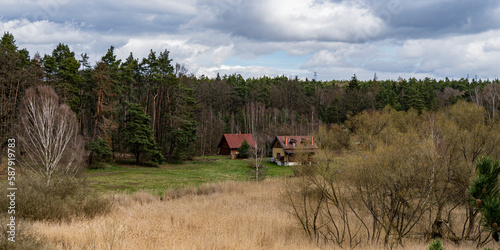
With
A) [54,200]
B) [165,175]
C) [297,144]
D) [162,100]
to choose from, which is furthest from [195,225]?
[162,100]

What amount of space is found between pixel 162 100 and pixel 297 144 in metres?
24.3

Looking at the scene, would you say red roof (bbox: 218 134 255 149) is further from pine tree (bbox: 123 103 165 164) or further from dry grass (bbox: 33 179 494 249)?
dry grass (bbox: 33 179 494 249)

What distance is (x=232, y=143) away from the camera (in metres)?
67.1

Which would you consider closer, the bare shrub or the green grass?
the bare shrub

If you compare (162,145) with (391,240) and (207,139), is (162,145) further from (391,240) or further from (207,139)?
(391,240)

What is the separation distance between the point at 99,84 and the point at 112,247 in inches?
1522

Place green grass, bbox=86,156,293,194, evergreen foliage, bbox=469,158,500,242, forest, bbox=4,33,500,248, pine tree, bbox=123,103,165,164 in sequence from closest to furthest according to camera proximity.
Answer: evergreen foliage, bbox=469,158,500,242, forest, bbox=4,33,500,248, green grass, bbox=86,156,293,194, pine tree, bbox=123,103,165,164

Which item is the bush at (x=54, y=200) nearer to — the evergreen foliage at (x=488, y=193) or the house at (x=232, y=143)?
the evergreen foliage at (x=488, y=193)

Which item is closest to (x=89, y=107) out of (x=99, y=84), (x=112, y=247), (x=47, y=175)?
(x=99, y=84)

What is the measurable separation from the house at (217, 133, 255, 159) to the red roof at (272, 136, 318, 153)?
32.3 feet

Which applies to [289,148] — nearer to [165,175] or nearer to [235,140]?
[235,140]

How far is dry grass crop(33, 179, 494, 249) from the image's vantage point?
9.60 m

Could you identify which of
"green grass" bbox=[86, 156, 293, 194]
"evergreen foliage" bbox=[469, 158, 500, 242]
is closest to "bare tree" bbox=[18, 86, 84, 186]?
"green grass" bbox=[86, 156, 293, 194]

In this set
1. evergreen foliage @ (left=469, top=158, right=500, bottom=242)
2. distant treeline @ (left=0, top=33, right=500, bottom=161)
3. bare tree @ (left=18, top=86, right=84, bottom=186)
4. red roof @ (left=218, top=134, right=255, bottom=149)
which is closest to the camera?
evergreen foliage @ (left=469, top=158, right=500, bottom=242)
